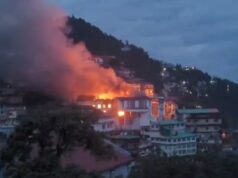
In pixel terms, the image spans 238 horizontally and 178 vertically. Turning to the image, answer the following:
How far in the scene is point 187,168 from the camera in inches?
569

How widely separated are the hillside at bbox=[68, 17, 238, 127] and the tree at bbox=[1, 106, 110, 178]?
113 feet

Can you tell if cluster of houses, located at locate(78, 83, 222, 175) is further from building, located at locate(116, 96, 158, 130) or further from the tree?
the tree

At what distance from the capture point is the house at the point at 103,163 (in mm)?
10984

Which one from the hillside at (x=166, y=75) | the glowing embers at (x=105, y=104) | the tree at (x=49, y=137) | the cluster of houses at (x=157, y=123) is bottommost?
the tree at (x=49, y=137)

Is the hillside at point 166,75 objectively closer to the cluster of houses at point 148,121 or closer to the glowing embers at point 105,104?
the cluster of houses at point 148,121

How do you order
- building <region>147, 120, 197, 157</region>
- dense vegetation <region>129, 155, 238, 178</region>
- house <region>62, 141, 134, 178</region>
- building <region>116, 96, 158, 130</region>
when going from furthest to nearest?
building <region>116, 96, 158, 130</region> < building <region>147, 120, 197, 157</region> < dense vegetation <region>129, 155, 238, 178</region> < house <region>62, 141, 134, 178</region>

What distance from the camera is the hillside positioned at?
48.3m

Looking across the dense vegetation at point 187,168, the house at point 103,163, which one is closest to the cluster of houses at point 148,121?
the dense vegetation at point 187,168

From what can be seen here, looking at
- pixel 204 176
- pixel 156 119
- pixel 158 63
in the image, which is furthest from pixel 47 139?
pixel 158 63

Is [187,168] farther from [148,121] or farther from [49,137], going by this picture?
[148,121]

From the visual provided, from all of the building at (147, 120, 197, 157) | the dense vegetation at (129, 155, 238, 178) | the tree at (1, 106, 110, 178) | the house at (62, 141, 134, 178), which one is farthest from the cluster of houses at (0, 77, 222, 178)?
the tree at (1, 106, 110, 178)

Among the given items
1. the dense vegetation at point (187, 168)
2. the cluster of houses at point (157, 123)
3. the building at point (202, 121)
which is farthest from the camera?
the building at point (202, 121)

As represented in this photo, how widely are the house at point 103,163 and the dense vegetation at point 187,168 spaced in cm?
26

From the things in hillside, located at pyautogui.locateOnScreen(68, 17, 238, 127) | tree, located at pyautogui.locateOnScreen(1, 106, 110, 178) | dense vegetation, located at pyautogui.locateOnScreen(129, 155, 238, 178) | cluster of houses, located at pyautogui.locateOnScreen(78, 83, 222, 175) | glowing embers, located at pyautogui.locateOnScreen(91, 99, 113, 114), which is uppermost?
hillside, located at pyautogui.locateOnScreen(68, 17, 238, 127)
